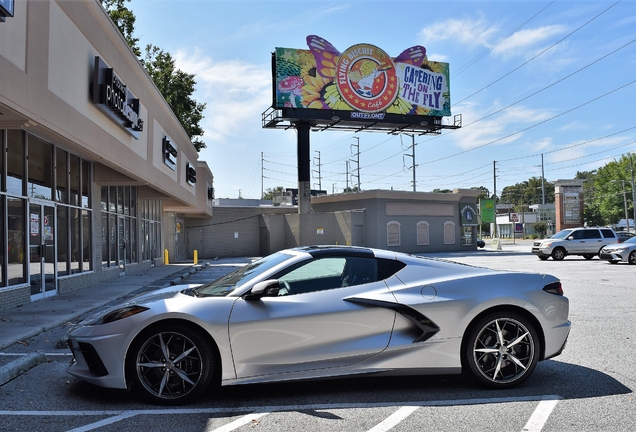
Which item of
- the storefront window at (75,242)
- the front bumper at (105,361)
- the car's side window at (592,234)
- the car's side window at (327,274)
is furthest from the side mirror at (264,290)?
the car's side window at (592,234)

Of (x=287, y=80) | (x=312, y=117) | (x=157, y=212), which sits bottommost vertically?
(x=157, y=212)

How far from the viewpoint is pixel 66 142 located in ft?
37.2

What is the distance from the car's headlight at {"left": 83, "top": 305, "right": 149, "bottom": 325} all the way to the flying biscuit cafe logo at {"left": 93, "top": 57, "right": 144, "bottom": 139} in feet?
28.4

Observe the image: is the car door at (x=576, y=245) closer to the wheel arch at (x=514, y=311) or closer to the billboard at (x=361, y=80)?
the billboard at (x=361, y=80)

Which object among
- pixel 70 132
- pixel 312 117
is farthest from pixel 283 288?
pixel 312 117

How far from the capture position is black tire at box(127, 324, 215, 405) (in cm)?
456

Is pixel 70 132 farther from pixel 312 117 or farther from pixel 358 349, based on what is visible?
pixel 312 117

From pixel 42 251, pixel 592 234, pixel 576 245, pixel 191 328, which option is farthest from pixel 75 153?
pixel 592 234

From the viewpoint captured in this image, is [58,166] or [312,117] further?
[312,117]

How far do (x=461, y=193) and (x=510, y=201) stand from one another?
366 feet

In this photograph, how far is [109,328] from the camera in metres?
4.64

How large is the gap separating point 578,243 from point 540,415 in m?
27.6

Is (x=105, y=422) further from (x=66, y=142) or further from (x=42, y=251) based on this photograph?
(x=42, y=251)

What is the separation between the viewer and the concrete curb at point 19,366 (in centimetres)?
532
